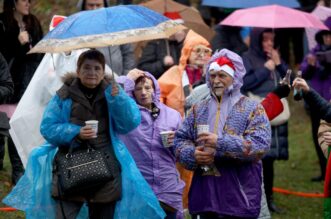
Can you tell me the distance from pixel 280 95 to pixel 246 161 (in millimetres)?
1226

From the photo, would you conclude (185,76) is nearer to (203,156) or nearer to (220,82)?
(220,82)

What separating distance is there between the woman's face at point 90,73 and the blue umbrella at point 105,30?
1.25ft

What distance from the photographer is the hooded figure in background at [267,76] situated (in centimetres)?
1079

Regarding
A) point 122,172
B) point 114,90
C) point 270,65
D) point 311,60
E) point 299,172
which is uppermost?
point 114,90

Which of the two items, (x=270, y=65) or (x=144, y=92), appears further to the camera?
(x=270, y=65)

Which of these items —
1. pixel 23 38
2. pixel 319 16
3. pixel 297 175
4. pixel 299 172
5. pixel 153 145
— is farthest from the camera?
pixel 299 172

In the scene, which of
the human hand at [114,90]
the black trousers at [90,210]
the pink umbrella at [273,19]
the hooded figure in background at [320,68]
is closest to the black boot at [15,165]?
the pink umbrella at [273,19]

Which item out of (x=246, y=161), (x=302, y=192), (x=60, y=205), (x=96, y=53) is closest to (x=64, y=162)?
(x=60, y=205)

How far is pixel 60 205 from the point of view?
7.62 metres

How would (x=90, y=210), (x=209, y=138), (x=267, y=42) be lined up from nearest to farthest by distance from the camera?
(x=209, y=138) → (x=90, y=210) → (x=267, y=42)

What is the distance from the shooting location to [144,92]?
8281 millimetres

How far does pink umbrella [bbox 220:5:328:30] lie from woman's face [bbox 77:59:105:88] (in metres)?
3.48

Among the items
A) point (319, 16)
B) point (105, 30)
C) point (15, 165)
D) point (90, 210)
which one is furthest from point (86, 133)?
point (319, 16)

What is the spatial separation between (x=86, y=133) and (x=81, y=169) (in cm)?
30
